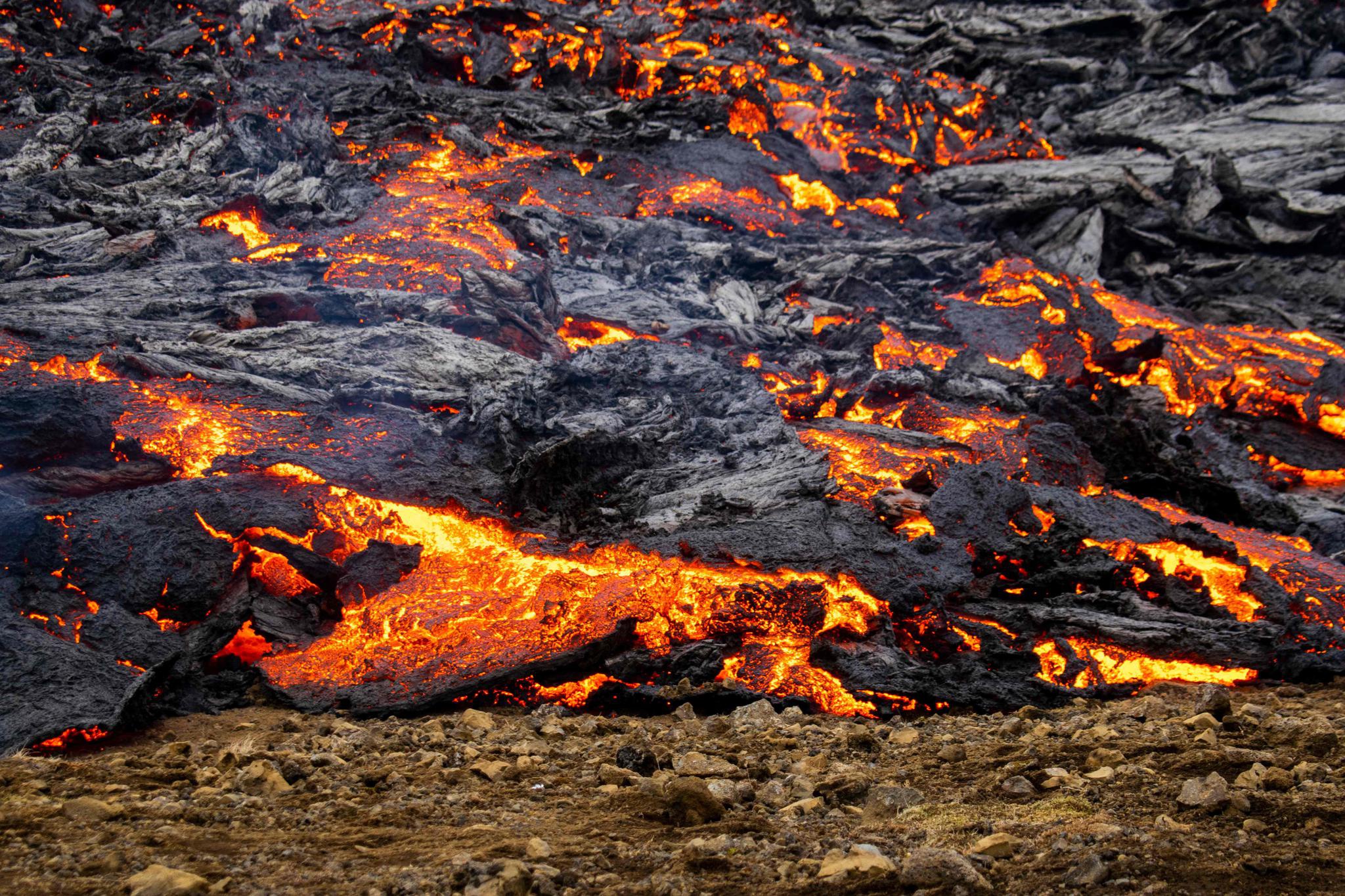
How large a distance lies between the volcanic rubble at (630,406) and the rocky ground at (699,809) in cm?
5

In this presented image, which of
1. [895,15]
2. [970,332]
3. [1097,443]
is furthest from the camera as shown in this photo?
[895,15]

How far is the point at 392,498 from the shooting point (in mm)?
7078

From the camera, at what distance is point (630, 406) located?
9031 millimetres

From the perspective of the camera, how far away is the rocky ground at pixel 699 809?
7.55ft

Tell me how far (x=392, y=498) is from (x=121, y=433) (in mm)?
2564

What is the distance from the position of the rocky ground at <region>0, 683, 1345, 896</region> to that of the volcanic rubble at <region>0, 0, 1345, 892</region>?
0.18ft

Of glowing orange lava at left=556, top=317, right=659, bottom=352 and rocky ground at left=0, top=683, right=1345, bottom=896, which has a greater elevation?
rocky ground at left=0, top=683, right=1345, bottom=896

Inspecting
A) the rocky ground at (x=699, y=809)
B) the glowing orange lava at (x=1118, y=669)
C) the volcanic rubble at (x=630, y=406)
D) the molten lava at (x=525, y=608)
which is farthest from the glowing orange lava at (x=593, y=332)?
the rocky ground at (x=699, y=809)

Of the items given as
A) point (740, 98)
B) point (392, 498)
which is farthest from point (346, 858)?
point (740, 98)

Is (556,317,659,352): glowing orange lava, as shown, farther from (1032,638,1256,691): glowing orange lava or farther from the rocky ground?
the rocky ground

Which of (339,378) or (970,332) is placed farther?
(970,332)

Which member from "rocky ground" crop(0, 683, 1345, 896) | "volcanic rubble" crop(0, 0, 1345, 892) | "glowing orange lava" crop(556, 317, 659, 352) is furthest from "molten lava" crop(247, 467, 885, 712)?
"glowing orange lava" crop(556, 317, 659, 352)

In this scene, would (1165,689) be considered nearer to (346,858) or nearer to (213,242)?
(346,858)

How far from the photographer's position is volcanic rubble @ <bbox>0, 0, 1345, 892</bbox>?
5.23 m
